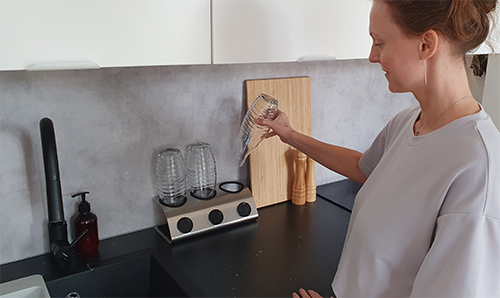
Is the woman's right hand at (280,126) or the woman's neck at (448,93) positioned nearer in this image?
the woman's neck at (448,93)

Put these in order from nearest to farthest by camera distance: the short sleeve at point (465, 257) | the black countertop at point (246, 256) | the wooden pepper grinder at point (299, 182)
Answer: the short sleeve at point (465, 257), the black countertop at point (246, 256), the wooden pepper grinder at point (299, 182)

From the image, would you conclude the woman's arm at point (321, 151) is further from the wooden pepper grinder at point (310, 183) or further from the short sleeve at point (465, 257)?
the short sleeve at point (465, 257)

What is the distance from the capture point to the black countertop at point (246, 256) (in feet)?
4.05

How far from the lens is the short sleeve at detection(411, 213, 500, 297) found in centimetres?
78

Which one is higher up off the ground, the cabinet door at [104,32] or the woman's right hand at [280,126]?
the cabinet door at [104,32]

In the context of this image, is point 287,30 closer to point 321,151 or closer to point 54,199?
point 321,151

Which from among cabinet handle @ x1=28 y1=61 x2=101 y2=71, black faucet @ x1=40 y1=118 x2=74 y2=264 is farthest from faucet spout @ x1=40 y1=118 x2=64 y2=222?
cabinet handle @ x1=28 y1=61 x2=101 y2=71

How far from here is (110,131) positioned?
1.37m

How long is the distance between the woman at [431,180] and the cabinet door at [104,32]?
432mm

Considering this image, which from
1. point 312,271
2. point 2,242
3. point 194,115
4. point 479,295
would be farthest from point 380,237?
point 2,242

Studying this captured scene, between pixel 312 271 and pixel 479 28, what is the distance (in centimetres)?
80

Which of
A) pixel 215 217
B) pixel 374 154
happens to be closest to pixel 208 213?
pixel 215 217

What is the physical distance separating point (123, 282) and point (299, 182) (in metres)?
0.78

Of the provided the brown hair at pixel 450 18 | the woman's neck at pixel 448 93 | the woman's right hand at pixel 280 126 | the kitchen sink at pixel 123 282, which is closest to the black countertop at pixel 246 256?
the kitchen sink at pixel 123 282
